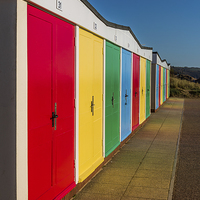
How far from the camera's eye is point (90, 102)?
16.9 feet

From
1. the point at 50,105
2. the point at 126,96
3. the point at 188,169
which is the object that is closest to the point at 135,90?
the point at 126,96

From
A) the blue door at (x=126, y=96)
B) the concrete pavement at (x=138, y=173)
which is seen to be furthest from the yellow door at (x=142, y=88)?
the concrete pavement at (x=138, y=173)

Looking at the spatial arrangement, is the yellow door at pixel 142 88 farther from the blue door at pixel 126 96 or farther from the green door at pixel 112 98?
the green door at pixel 112 98

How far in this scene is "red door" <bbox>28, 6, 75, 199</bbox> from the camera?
315 cm

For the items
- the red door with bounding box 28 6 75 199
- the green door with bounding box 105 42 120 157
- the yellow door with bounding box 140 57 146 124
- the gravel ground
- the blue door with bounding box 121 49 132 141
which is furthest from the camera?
the yellow door with bounding box 140 57 146 124

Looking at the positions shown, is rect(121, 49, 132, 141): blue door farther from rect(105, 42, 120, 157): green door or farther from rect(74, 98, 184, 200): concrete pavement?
rect(105, 42, 120, 157): green door

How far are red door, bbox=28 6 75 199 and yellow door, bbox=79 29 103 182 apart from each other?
0.41 metres

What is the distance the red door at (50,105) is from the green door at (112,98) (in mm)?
2082

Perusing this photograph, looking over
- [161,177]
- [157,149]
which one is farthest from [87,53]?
[157,149]

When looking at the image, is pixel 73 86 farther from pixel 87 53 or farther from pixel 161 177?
pixel 161 177

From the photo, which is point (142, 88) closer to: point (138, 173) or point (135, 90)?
point (135, 90)

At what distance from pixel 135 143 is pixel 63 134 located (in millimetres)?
4477

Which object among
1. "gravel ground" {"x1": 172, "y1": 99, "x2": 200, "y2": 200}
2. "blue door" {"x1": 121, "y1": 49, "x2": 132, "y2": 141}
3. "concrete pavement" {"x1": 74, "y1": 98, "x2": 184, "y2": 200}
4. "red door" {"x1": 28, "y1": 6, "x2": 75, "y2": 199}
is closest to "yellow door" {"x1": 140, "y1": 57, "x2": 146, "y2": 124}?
"gravel ground" {"x1": 172, "y1": 99, "x2": 200, "y2": 200}
